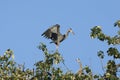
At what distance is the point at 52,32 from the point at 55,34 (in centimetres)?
30

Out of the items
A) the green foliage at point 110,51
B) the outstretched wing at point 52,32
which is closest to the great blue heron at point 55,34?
the outstretched wing at point 52,32

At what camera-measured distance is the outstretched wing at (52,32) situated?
66.8ft

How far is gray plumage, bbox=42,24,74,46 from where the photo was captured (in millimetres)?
20406

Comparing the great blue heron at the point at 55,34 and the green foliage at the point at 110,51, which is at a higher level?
the great blue heron at the point at 55,34

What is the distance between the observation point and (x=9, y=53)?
16.8 m

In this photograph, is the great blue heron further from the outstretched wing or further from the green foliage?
the green foliage

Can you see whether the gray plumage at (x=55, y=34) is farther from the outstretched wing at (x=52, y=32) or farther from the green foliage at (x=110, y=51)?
the green foliage at (x=110, y=51)

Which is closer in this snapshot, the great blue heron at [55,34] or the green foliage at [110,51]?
the green foliage at [110,51]

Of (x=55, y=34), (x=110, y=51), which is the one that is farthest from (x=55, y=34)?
(x=110, y=51)

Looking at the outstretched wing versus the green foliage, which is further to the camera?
the outstretched wing

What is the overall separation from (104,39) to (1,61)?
4.16 metres

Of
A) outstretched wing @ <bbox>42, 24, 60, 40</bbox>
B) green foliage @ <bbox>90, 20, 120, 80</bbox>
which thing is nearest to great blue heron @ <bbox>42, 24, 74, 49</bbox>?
outstretched wing @ <bbox>42, 24, 60, 40</bbox>

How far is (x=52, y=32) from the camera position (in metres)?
20.9

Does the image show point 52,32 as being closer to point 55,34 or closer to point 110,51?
point 55,34
